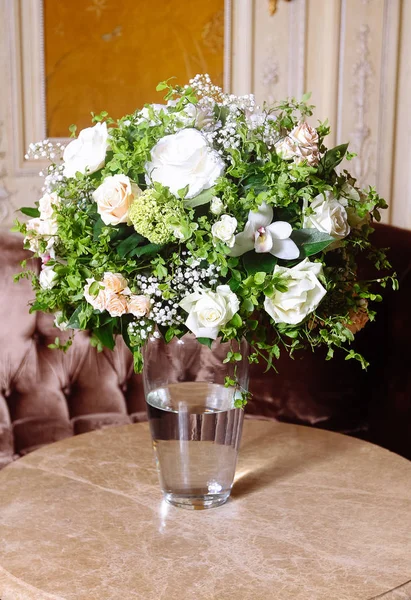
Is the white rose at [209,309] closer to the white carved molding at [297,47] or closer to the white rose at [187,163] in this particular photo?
the white rose at [187,163]

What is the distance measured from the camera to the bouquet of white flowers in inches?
48.2

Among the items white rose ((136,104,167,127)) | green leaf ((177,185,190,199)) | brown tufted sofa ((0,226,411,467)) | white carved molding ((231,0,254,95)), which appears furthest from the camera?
white carved molding ((231,0,254,95))

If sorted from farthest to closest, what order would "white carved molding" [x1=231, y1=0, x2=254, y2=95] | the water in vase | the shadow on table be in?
"white carved molding" [x1=231, y1=0, x2=254, y2=95], the shadow on table, the water in vase

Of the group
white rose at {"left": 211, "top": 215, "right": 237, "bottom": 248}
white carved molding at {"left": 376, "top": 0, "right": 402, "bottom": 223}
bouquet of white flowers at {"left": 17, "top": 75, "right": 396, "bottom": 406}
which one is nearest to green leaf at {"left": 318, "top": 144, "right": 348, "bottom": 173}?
bouquet of white flowers at {"left": 17, "top": 75, "right": 396, "bottom": 406}

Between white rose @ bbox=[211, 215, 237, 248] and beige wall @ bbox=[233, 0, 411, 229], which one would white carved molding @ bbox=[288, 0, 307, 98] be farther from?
white rose @ bbox=[211, 215, 237, 248]

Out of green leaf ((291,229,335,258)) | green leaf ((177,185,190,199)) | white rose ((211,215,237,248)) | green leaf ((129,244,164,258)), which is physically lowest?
green leaf ((129,244,164,258))

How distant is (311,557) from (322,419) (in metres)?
1.50

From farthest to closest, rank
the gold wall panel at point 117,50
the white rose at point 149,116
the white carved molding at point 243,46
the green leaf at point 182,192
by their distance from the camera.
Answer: the white carved molding at point 243,46
the gold wall panel at point 117,50
the white rose at point 149,116
the green leaf at point 182,192

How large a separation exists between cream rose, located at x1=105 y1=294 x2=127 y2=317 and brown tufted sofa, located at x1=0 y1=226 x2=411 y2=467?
1.35 metres

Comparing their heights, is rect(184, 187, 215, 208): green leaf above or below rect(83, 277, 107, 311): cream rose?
above

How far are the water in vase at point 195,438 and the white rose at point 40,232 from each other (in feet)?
1.14

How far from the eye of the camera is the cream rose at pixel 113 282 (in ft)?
4.03

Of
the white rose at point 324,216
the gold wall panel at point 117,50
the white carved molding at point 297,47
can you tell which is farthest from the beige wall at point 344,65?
the white rose at point 324,216

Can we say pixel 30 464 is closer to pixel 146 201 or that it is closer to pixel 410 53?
pixel 146 201
